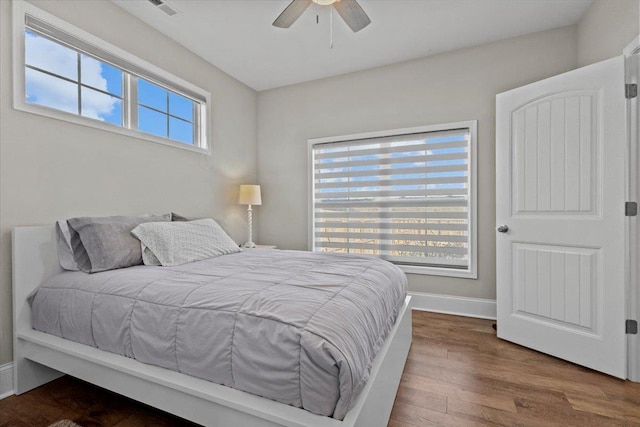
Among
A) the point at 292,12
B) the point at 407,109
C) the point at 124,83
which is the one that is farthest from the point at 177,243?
the point at 407,109

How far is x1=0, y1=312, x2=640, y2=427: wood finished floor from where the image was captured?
156 centimetres

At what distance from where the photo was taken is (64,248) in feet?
6.38

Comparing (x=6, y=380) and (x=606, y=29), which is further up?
(x=606, y=29)

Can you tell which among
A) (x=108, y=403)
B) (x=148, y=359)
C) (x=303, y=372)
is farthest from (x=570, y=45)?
(x=108, y=403)

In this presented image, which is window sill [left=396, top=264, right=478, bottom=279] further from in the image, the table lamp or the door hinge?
the table lamp

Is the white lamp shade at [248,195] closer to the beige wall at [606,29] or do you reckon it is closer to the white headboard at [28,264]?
the white headboard at [28,264]

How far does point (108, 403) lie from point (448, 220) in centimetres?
309

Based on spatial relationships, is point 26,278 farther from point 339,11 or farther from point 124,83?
point 339,11

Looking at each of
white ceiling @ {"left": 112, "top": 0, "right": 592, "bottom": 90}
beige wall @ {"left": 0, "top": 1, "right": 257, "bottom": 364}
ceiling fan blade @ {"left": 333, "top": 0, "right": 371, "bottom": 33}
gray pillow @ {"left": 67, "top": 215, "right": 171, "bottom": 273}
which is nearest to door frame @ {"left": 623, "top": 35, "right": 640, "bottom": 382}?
white ceiling @ {"left": 112, "top": 0, "right": 592, "bottom": 90}

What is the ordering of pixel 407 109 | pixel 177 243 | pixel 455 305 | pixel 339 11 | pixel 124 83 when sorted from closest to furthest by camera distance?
pixel 339 11 → pixel 177 243 → pixel 124 83 → pixel 455 305 → pixel 407 109

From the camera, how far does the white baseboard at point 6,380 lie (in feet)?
5.85

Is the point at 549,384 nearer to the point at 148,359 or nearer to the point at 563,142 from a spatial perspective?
the point at 563,142

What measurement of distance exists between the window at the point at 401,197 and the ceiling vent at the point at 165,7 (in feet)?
Answer: 6.25

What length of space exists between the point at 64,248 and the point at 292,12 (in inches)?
83.6
